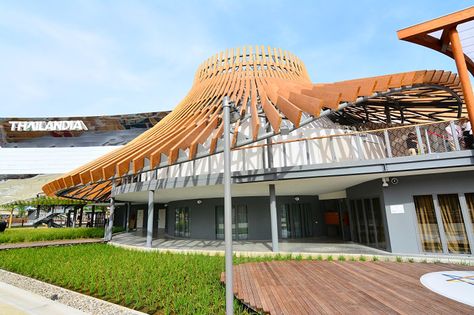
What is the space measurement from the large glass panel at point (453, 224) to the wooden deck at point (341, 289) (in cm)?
157

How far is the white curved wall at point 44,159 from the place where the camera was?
151 feet

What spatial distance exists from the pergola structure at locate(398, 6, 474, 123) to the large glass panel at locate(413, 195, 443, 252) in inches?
126

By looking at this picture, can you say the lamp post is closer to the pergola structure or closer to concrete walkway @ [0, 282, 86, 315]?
concrete walkway @ [0, 282, 86, 315]

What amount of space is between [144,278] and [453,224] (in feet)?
33.7

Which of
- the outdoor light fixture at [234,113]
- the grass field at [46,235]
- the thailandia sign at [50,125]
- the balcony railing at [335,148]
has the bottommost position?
the grass field at [46,235]

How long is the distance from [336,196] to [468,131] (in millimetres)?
6506

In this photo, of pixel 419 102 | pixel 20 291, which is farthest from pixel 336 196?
pixel 20 291

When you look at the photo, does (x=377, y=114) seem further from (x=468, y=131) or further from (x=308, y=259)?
(x=308, y=259)

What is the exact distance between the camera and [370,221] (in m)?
10.7

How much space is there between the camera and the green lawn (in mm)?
5059

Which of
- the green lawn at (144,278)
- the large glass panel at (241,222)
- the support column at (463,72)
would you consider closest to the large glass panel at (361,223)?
the support column at (463,72)

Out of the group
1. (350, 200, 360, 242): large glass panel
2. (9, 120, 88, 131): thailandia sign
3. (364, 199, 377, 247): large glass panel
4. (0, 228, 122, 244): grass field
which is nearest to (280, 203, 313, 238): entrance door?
(350, 200, 360, 242): large glass panel

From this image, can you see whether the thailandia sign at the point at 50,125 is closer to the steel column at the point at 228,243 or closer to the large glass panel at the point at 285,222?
the large glass panel at the point at 285,222

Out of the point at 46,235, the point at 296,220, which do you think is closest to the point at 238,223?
the point at 296,220
